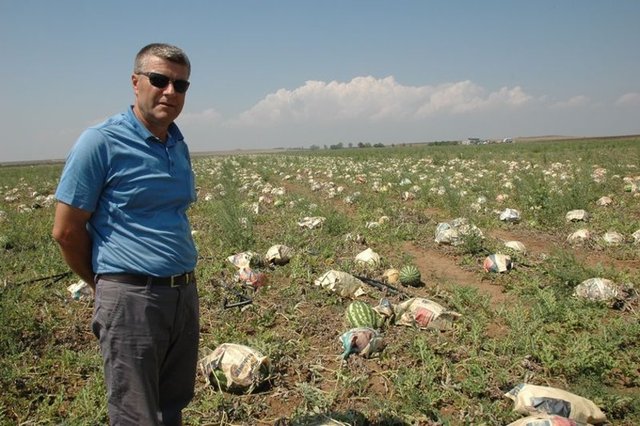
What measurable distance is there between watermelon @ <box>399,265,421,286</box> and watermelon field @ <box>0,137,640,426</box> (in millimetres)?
13

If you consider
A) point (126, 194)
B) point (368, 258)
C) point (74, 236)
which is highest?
point (126, 194)

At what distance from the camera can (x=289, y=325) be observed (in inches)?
163

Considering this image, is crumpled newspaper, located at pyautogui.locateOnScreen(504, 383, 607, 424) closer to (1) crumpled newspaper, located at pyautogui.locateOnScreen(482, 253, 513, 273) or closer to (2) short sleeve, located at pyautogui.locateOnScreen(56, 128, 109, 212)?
(1) crumpled newspaper, located at pyautogui.locateOnScreen(482, 253, 513, 273)

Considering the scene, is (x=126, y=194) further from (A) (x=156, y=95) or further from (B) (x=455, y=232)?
(B) (x=455, y=232)

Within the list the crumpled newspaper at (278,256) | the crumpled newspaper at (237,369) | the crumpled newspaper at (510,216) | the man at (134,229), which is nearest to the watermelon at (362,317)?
the crumpled newspaper at (237,369)

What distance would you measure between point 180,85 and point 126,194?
61 cm

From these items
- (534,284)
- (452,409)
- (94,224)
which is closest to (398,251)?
(534,284)

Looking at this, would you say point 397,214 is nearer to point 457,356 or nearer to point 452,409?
point 457,356

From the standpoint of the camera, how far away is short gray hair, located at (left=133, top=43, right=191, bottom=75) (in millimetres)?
2111

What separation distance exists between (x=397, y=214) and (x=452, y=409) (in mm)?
5788

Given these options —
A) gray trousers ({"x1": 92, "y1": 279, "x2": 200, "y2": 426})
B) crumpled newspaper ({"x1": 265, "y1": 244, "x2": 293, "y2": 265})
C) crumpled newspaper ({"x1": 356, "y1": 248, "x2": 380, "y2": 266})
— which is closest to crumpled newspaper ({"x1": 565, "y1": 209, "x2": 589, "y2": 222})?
crumpled newspaper ({"x1": 356, "y1": 248, "x2": 380, "y2": 266})

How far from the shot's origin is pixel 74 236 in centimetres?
204

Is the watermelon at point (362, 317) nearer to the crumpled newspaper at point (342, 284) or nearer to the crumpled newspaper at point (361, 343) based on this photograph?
the crumpled newspaper at point (361, 343)

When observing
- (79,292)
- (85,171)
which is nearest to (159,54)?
(85,171)
